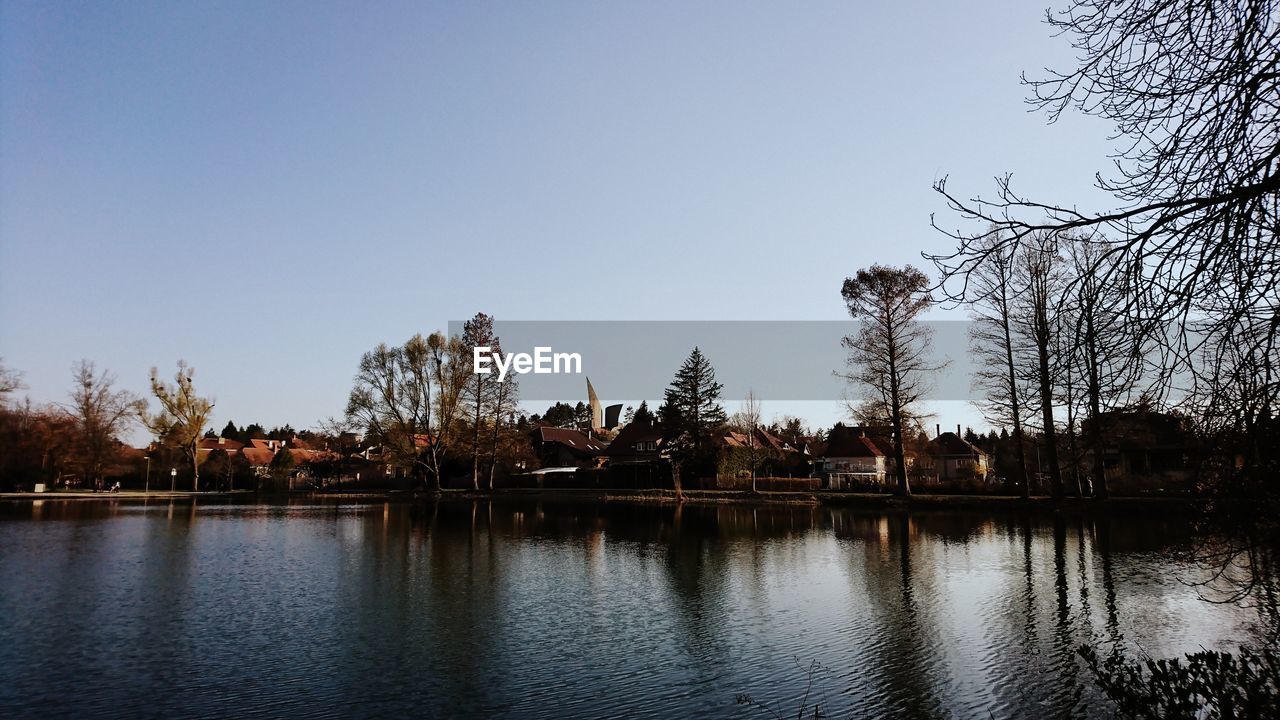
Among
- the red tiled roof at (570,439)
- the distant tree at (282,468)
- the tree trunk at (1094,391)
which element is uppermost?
the red tiled roof at (570,439)

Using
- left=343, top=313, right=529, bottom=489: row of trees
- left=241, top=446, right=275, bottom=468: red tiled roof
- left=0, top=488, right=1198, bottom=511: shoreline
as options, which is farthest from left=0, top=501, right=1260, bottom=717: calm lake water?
left=241, top=446, right=275, bottom=468: red tiled roof

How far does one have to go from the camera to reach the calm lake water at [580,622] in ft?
31.2

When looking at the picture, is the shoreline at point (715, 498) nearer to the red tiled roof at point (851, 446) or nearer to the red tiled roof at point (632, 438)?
the red tiled roof at point (632, 438)

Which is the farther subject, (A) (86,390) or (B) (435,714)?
(A) (86,390)

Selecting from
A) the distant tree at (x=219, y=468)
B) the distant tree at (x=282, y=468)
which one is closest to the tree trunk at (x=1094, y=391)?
the distant tree at (x=219, y=468)

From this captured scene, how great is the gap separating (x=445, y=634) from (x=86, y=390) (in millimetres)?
62262

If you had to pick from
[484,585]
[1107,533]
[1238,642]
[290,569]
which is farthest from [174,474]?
[1238,642]

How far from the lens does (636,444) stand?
6800 centimetres

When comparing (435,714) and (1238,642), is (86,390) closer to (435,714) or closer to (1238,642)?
(435,714)

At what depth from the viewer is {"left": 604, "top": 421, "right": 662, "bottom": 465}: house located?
66.4 metres

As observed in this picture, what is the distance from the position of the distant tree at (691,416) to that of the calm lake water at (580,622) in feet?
94.1

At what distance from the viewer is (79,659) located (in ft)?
35.7

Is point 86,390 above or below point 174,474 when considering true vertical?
above

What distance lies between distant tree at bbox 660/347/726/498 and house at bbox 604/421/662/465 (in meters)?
7.36
